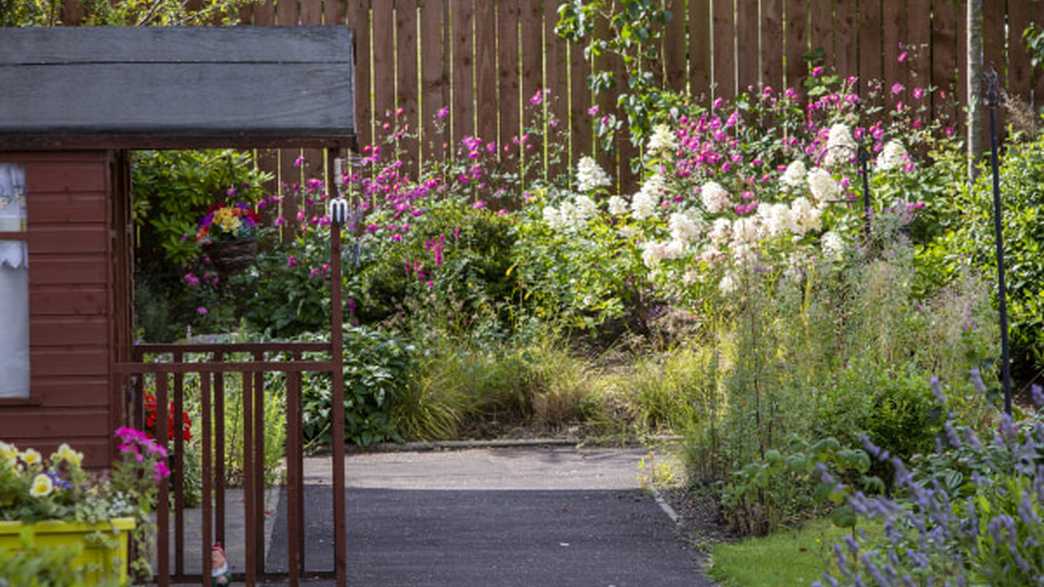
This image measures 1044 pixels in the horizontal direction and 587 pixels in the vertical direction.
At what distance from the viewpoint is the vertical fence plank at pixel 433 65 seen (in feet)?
42.9

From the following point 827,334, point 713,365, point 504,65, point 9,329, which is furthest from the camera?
point 504,65

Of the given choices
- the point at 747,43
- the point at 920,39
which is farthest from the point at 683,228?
the point at 920,39

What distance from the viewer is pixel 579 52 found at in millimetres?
13195

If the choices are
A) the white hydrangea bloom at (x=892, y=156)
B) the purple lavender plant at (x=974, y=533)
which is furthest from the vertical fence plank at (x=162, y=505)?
the white hydrangea bloom at (x=892, y=156)

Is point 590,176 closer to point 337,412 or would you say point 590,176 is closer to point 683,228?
point 683,228

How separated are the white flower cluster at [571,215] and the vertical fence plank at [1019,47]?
14.2 feet

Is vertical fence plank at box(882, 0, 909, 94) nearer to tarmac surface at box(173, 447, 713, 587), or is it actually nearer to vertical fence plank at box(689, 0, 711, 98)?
vertical fence plank at box(689, 0, 711, 98)

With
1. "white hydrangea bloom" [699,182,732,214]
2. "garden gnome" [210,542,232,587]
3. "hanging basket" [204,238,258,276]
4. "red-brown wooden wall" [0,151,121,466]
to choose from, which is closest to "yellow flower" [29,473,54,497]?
"red-brown wooden wall" [0,151,121,466]

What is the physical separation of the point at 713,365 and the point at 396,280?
4.40 m

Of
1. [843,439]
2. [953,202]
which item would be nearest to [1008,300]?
[953,202]

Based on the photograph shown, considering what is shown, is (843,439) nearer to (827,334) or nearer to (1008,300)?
(827,334)

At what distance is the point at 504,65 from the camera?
13.1 meters

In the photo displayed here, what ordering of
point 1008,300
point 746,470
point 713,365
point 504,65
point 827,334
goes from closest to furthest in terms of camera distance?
point 746,470
point 713,365
point 827,334
point 1008,300
point 504,65

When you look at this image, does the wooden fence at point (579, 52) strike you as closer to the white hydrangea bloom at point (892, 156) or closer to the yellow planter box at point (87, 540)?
the white hydrangea bloom at point (892, 156)
